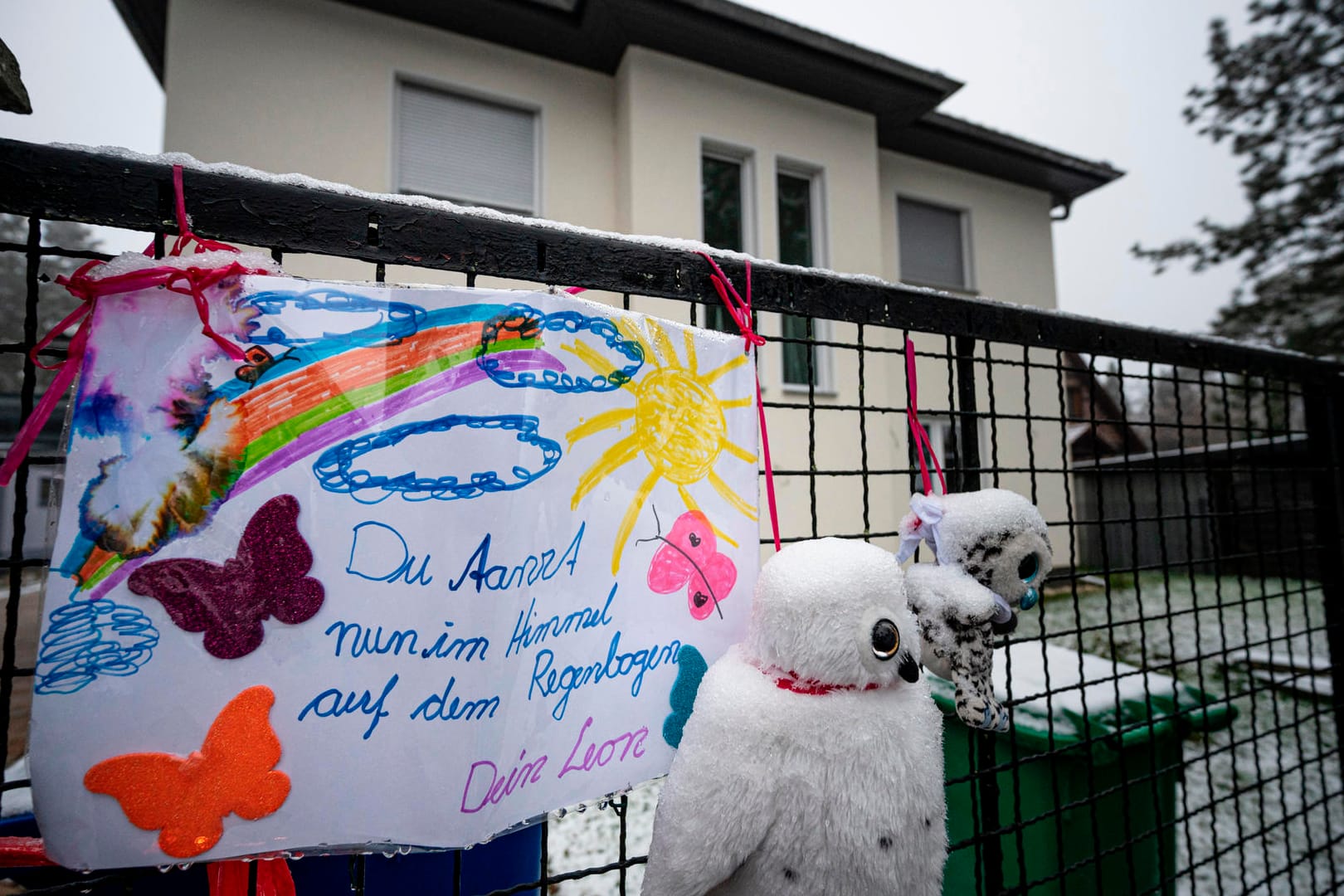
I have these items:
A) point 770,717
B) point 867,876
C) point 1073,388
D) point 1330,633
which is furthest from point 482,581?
point 1073,388

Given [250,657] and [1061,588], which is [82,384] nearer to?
[250,657]

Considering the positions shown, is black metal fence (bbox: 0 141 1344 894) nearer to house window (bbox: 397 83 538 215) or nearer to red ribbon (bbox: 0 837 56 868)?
red ribbon (bbox: 0 837 56 868)

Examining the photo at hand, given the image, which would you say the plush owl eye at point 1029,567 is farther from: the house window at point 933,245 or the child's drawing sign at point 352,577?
the house window at point 933,245

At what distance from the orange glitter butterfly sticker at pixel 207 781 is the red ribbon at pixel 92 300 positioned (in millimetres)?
280

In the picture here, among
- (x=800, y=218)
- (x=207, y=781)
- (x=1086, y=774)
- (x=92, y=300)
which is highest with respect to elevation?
(x=800, y=218)

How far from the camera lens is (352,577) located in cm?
62

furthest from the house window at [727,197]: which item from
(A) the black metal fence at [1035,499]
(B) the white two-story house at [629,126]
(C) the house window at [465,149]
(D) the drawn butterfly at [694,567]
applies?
(D) the drawn butterfly at [694,567]

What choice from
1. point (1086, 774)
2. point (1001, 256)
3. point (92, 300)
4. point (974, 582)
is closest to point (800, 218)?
point (1001, 256)

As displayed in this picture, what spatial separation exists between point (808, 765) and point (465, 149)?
14.0 ft

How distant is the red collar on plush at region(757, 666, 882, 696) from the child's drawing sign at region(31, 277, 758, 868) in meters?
0.12

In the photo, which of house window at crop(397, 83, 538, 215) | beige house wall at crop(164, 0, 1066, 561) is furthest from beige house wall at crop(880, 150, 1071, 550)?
house window at crop(397, 83, 538, 215)

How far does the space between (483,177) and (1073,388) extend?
16.8m

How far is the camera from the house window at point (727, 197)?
4.52 meters

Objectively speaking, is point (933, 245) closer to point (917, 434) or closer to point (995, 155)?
point (995, 155)
